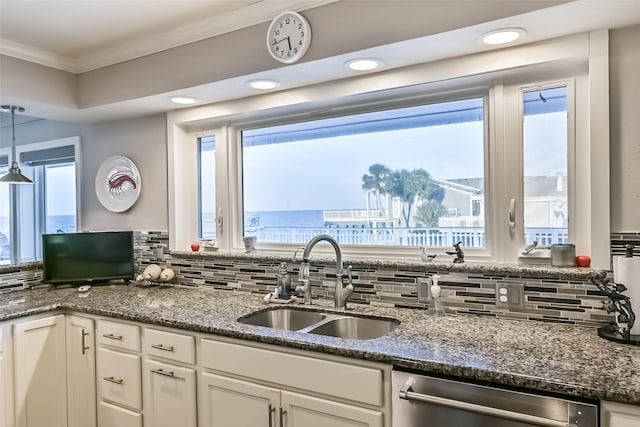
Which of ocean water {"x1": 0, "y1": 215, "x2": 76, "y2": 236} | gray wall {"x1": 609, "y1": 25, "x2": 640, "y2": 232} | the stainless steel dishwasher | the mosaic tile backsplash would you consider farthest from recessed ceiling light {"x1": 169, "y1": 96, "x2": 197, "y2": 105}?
gray wall {"x1": 609, "y1": 25, "x2": 640, "y2": 232}

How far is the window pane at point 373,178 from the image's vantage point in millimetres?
2217

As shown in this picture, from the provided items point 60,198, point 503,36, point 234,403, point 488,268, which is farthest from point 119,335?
point 503,36

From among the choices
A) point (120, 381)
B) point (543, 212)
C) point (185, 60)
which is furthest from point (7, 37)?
point (543, 212)

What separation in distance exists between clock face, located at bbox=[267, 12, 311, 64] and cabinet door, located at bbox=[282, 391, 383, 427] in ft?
4.99

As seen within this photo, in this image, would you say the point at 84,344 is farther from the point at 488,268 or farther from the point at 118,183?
the point at 488,268

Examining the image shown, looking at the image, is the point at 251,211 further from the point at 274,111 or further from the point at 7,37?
the point at 7,37

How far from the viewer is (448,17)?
1.72 m

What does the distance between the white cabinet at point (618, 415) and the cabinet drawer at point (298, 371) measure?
66 cm

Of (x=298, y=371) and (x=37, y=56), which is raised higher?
(x=37, y=56)

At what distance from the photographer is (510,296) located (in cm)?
191

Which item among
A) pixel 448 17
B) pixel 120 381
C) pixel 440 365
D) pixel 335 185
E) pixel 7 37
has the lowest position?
pixel 120 381

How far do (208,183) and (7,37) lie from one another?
1.43 meters

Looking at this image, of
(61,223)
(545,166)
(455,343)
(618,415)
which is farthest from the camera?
(61,223)

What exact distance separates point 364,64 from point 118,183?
2175mm
